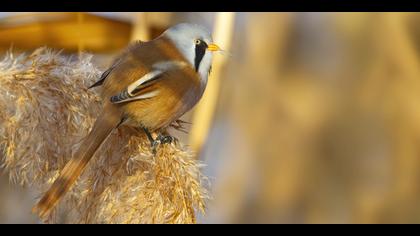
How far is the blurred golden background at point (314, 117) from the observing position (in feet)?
8.68

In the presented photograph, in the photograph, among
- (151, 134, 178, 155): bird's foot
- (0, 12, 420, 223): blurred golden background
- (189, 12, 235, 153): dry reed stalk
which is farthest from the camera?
(0, 12, 420, 223): blurred golden background

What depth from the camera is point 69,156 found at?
4.64ft

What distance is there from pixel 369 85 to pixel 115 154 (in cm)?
165

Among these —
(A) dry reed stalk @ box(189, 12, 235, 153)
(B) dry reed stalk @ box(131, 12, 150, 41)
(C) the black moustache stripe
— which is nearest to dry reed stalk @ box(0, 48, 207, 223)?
(C) the black moustache stripe

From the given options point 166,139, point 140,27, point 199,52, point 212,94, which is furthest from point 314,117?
→ point 166,139

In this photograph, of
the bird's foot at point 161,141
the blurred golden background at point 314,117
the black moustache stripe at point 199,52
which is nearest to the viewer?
the bird's foot at point 161,141

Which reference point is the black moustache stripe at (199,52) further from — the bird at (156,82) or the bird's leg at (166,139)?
the bird's leg at (166,139)

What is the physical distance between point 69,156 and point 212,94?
907 millimetres

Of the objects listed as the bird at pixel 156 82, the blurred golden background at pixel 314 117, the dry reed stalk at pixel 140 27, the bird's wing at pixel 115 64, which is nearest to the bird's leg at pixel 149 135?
the bird at pixel 156 82

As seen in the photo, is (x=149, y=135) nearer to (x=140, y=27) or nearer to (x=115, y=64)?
(x=115, y=64)

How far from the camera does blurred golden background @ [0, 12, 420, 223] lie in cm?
265

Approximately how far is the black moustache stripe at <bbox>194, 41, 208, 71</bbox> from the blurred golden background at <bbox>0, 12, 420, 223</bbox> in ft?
2.64

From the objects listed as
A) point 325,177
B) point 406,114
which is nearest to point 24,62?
point 325,177

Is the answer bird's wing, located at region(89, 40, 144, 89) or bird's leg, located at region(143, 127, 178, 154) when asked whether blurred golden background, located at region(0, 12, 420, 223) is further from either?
bird's leg, located at region(143, 127, 178, 154)
